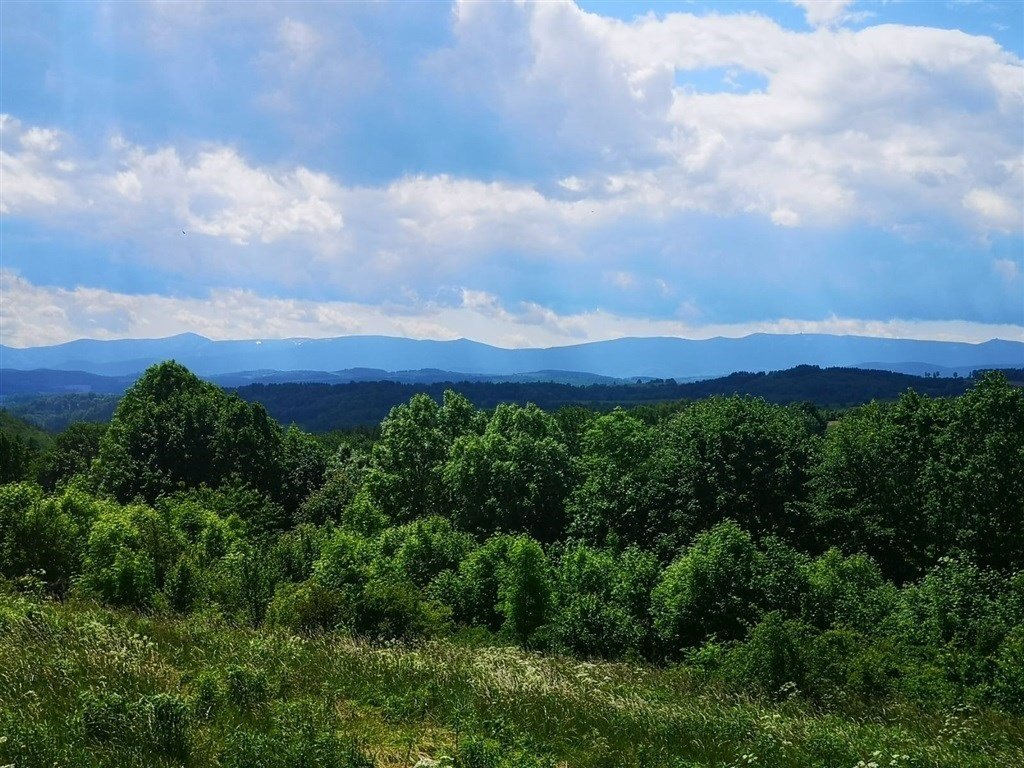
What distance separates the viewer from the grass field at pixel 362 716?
7164 mm

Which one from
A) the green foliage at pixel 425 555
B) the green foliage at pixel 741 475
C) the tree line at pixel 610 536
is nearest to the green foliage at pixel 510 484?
the tree line at pixel 610 536

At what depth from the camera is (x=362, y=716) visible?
9.07m

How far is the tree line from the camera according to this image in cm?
1716

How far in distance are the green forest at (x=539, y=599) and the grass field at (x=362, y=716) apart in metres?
0.05

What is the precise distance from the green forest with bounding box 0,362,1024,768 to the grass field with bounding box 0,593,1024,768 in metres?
0.05

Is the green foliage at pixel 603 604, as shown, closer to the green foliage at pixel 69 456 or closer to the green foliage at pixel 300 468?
the green foliage at pixel 300 468

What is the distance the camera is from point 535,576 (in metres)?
23.7

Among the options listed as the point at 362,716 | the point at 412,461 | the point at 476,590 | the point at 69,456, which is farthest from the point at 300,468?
the point at 362,716

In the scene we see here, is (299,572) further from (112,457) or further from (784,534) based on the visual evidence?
(112,457)

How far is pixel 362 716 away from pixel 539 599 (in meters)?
15.1

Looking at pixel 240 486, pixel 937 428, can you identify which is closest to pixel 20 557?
pixel 240 486

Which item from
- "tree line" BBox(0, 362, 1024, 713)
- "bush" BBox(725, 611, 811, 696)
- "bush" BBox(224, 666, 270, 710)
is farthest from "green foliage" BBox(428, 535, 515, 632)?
"bush" BBox(224, 666, 270, 710)

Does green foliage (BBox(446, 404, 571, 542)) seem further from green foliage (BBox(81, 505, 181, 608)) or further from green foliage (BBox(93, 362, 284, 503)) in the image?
green foliage (BBox(81, 505, 181, 608))

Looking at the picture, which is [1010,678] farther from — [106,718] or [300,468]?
[300,468]
